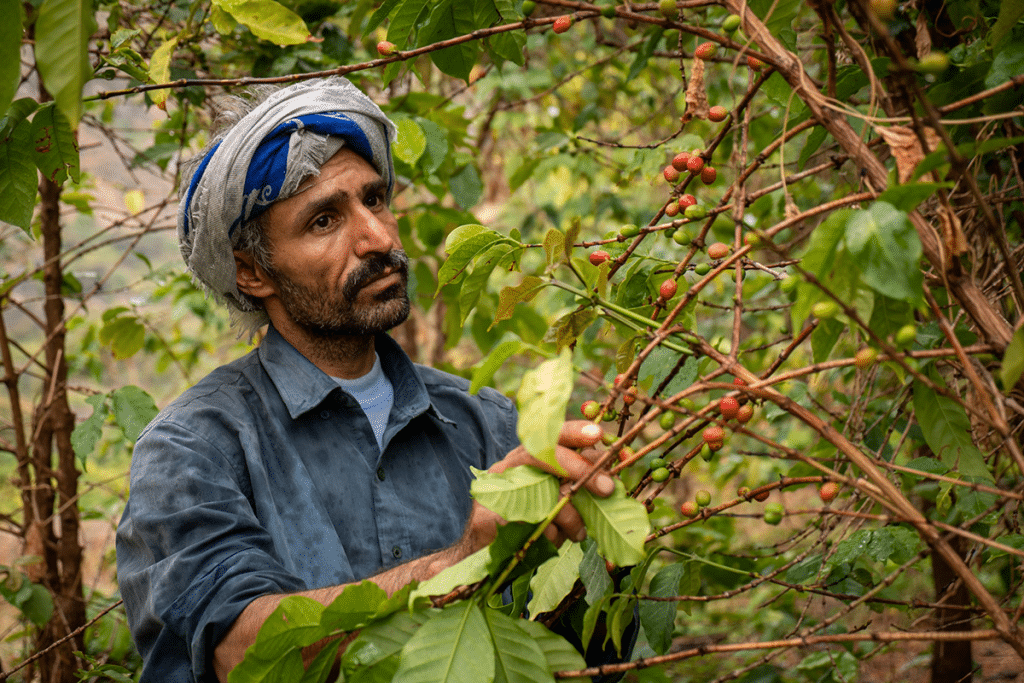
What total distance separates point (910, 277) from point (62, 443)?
276 centimetres

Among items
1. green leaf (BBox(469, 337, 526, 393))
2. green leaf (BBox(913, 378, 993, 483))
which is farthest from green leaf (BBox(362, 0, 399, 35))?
green leaf (BBox(913, 378, 993, 483))

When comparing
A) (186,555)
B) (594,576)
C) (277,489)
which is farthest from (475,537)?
(277,489)

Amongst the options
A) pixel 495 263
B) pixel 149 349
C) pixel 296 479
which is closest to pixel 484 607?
pixel 495 263

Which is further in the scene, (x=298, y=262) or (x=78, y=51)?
(x=298, y=262)

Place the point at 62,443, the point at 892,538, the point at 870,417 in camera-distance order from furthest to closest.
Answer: the point at 62,443 < the point at 870,417 < the point at 892,538

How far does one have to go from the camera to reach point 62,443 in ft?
8.78

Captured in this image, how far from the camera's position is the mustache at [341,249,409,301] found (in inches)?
80.1

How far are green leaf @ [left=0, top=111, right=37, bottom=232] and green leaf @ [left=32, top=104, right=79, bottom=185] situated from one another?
0.02 meters

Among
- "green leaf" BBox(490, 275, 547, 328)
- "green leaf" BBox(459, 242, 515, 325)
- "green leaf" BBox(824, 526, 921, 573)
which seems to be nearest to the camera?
"green leaf" BBox(490, 275, 547, 328)

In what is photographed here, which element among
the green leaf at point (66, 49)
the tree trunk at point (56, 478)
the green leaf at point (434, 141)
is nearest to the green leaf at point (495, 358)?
the green leaf at point (66, 49)

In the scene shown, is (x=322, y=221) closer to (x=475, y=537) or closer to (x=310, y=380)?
(x=310, y=380)

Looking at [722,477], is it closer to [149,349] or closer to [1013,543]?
[1013,543]

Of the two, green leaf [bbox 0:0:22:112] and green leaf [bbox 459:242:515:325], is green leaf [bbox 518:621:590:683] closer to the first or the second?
green leaf [bbox 459:242:515:325]

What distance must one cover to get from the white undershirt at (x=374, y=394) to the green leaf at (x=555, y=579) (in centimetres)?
110
